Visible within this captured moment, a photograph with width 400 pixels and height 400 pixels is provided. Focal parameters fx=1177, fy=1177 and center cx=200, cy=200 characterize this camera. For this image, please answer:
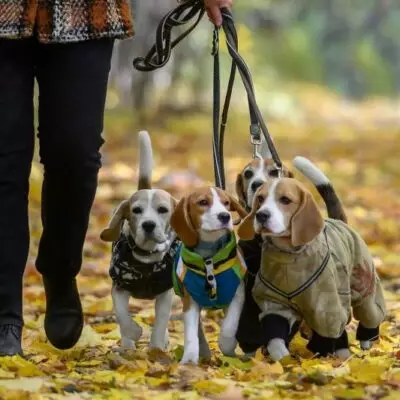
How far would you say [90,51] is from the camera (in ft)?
15.1

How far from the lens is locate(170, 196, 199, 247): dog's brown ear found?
449cm

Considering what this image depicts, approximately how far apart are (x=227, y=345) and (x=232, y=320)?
4.7 inches

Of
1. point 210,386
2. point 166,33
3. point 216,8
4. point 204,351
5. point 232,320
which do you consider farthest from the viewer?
point 166,33

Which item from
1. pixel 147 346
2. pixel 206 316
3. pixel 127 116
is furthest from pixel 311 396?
pixel 127 116

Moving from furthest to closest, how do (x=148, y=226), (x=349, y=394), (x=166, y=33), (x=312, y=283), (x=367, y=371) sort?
(x=166, y=33), (x=148, y=226), (x=312, y=283), (x=367, y=371), (x=349, y=394)

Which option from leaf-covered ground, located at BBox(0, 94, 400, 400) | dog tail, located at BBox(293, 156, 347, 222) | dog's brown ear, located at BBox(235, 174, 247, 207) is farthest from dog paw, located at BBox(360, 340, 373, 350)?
dog's brown ear, located at BBox(235, 174, 247, 207)

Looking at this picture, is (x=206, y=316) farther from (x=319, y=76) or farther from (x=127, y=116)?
(x=319, y=76)

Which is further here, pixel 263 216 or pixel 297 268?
pixel 297 268

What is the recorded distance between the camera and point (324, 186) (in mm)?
5184

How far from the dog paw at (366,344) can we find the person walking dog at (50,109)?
1357mm

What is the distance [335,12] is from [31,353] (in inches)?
1506

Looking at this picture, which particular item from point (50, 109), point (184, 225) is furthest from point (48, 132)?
point (184, 225)

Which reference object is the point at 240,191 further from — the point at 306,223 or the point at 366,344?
the point at 366,344

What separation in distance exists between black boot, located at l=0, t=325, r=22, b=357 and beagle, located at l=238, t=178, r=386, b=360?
971 mm
